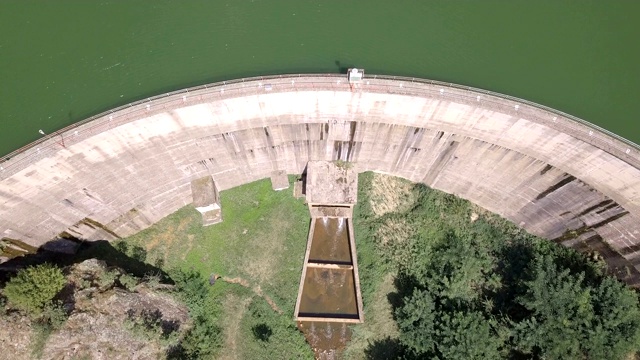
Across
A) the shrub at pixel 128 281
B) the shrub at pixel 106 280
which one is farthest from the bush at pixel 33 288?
the shrub at pixel 128 281

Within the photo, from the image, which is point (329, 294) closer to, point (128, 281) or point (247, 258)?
point (247, 258)

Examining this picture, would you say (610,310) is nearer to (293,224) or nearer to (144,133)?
(293,224)

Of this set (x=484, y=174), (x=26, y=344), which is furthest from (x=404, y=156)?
(x=26, y=344)

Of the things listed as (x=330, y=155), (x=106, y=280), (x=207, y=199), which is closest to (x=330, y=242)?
(x=330, y=155)

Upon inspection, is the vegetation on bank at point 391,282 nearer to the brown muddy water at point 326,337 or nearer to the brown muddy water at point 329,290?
the brown muddy water at point 326,337

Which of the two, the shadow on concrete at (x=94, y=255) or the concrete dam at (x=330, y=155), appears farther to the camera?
the shadow on concrete at (x=94, y=255)
